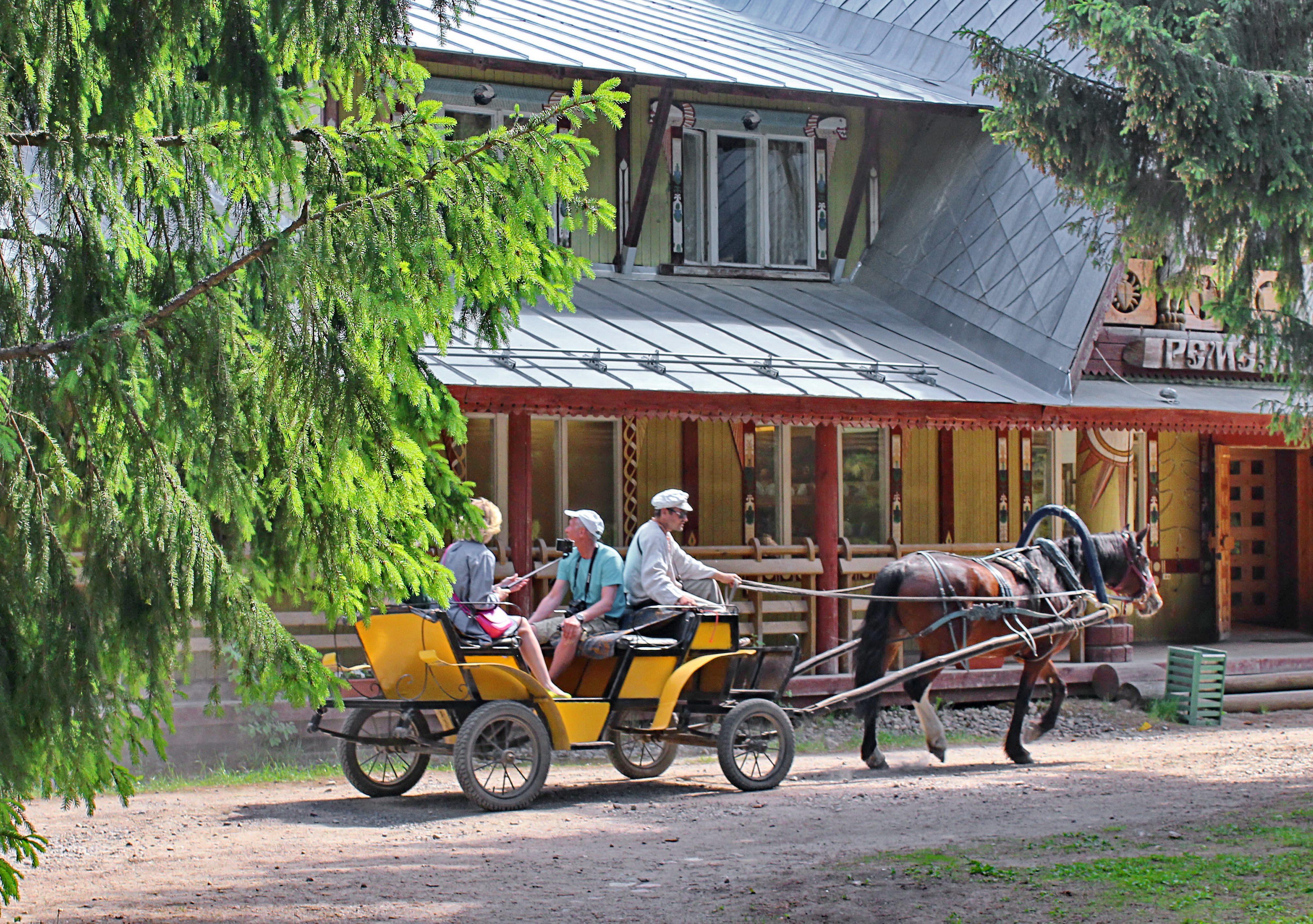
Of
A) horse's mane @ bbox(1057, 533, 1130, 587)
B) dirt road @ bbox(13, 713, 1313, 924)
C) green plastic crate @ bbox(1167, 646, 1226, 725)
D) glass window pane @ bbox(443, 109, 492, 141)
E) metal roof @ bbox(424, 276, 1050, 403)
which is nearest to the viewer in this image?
dirt road @ bbox(13, 713, 1313, 924)

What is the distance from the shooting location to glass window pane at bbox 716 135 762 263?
17219 millimetres

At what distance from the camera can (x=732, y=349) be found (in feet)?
47.2

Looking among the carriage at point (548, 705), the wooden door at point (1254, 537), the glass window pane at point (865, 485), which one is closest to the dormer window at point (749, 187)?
the glass window pane at point (865, 485)

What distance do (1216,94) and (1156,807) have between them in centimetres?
495

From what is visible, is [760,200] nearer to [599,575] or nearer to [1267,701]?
[1267,701]

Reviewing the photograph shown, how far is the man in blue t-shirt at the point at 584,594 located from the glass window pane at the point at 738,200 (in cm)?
766

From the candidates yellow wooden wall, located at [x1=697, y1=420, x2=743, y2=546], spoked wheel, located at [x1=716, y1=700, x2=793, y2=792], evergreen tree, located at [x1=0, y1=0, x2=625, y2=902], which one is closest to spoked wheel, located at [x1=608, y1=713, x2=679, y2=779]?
spoked wheel, located at [x1=716, y1=700, x2=793, y2=792]

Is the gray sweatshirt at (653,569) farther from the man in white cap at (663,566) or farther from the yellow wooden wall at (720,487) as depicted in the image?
the yellow wooden wall at (720,487)

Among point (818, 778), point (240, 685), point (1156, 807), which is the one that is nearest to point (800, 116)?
point (818, 778)

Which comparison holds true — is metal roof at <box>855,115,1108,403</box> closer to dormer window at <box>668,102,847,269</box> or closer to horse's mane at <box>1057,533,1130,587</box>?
dormer window at <box>668,102,847,269</box>

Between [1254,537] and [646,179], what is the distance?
Answer: 35.3ft

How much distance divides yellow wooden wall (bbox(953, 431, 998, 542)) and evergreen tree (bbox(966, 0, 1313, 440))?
19.8 feet

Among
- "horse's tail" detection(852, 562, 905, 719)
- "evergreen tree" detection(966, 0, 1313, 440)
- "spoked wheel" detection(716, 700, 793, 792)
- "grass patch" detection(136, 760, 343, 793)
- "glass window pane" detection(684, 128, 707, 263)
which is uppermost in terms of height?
"glass window pane" detection(684, 128, 707, 263)

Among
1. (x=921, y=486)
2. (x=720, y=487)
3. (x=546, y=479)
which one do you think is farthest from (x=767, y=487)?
(x=546, y=479)
